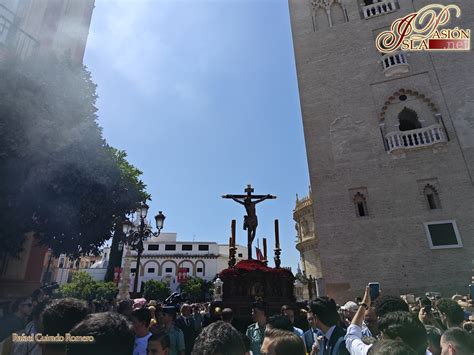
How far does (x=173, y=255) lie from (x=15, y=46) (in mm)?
51083

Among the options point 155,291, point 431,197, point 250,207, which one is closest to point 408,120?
point 431,197

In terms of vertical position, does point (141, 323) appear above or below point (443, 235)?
below

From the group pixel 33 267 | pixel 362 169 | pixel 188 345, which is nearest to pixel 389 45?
pixel 362 169

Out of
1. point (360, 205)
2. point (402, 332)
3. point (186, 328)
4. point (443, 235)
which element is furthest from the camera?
point (360, 205)

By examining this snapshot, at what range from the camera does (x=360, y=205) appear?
14031mm

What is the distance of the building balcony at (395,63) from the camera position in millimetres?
14984

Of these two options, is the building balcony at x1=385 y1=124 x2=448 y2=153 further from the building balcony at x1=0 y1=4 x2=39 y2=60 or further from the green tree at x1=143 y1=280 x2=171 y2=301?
the green tree at x1=143 y1=280 x2=171 y2=301

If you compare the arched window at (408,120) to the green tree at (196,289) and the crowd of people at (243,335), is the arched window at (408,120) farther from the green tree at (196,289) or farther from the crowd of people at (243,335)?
the green tree at (196,289)

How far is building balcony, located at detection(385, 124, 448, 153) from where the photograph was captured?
13406 millimetres

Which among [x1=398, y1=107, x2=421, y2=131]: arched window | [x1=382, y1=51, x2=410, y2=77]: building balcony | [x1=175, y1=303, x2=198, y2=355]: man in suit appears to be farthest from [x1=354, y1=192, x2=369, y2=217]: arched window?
[x1=175, y1=303, x2=198, y2=355]: man in suit

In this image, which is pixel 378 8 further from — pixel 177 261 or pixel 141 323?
pixel 177 261

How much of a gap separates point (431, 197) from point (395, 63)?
7610 mm

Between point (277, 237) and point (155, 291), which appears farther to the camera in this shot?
point (155, 291)

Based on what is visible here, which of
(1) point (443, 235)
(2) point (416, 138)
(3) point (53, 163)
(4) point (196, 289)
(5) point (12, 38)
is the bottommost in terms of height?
(4) point (196, 289)
